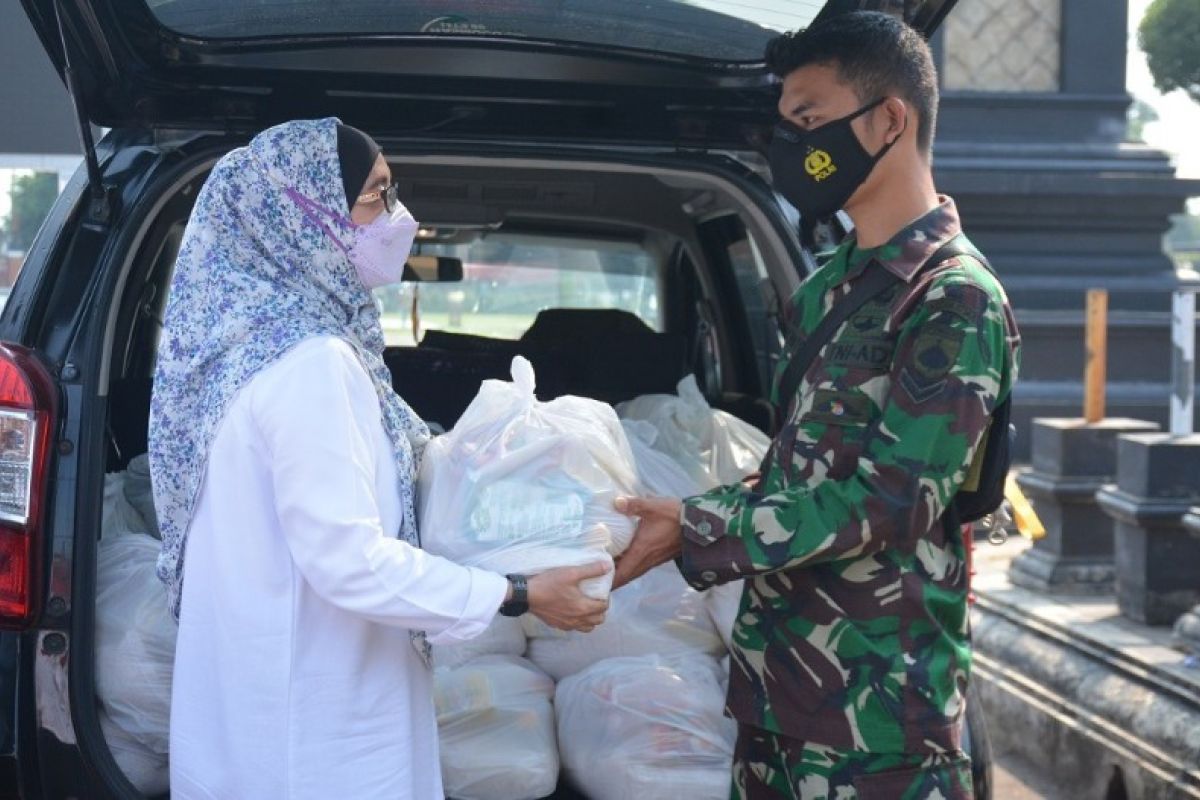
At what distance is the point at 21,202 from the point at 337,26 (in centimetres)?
1356

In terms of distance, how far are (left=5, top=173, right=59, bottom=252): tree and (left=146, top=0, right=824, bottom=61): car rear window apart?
5.55m

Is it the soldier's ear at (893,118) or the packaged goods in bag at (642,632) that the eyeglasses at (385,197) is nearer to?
the soldier's ear at (893,118)

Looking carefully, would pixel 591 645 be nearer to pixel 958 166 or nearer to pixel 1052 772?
pixel 1052 772

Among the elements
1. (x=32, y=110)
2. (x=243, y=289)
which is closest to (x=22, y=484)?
(x=243, y=289)

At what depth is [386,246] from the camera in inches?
85.7

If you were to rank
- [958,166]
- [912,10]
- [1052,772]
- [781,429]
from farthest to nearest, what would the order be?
[958,166] < [1052,772] < [912,10] < [781,429]

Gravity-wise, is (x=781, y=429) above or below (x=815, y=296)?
below

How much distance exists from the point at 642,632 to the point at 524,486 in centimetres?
68

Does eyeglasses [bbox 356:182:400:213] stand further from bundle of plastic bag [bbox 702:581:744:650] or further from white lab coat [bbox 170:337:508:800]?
bundle of plastic bag [bbox 702:581:744:650]

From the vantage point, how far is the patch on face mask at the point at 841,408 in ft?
7.09

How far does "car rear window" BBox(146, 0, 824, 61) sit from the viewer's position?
2.79 metres

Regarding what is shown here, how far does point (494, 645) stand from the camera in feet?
9.55

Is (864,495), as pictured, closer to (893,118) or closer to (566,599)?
(566,599)

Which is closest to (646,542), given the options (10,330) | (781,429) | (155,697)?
(781,429)
